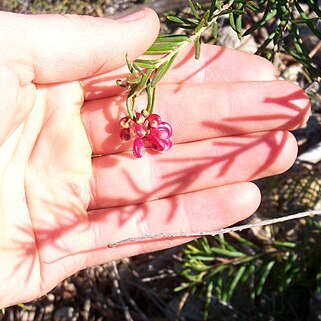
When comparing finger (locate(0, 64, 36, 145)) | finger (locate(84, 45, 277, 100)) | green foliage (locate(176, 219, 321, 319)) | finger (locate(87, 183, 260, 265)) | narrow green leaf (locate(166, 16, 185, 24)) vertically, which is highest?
narrow green leaf (locate(166, 16, 185, 24))

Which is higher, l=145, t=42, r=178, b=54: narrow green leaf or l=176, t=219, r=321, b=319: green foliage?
l=145, t=42, r=178, b=54: narrow green leaf

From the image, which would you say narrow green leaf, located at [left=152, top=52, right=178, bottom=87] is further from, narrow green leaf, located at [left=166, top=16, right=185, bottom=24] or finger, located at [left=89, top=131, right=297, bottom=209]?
finger, located at [left=89, top=131, right=297, bottom=209]

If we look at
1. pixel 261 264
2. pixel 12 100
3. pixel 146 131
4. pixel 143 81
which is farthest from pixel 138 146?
pixel 261 264

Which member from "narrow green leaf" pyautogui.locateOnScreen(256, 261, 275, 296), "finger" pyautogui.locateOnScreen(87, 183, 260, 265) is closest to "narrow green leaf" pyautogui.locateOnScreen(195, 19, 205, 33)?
"finger" pyautogui.locateOnScreen(87, 183, 260, 265)

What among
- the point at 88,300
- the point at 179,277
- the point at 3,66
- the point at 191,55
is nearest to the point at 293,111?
the point at 191,55

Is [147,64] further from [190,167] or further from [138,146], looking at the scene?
[190,167]

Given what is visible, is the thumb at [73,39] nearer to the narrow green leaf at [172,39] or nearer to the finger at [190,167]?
the narrow green leaf at [172,39]
